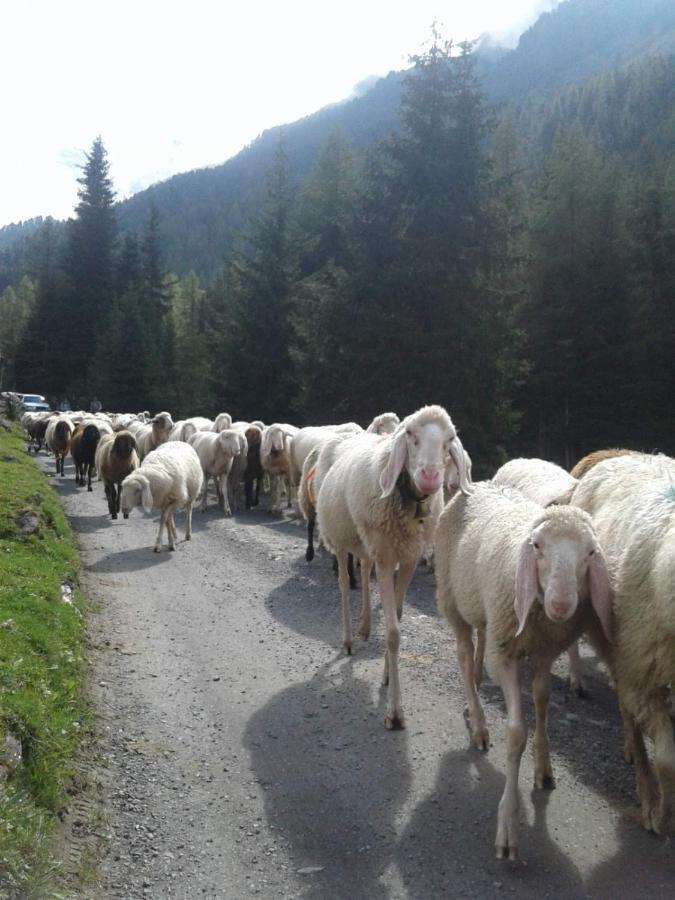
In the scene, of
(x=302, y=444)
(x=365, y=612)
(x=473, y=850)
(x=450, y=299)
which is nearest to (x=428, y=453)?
(x=473, y=850)

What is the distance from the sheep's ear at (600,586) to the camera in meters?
4.08

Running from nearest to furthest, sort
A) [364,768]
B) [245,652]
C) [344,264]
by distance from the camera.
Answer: [364,768] < [245,652] < [344,264]

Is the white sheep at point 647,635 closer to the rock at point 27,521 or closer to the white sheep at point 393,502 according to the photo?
the white sheep at point 393,502

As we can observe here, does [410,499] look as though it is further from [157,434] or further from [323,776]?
[157,434]

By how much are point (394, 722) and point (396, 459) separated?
6.44 ft

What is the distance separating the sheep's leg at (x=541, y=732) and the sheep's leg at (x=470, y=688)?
563mm

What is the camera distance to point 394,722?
17.5 ft

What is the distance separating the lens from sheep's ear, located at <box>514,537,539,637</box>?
397 cm

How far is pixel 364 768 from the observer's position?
15.6ft

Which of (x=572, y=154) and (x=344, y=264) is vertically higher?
(x=572, y=154)

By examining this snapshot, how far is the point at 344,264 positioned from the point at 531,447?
11.8 meters

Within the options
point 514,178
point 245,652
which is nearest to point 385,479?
point 245,652

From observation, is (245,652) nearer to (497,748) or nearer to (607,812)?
(497,748)

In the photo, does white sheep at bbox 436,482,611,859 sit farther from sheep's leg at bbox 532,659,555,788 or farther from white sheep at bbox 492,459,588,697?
white sheep at bbox 492,459,588,697
